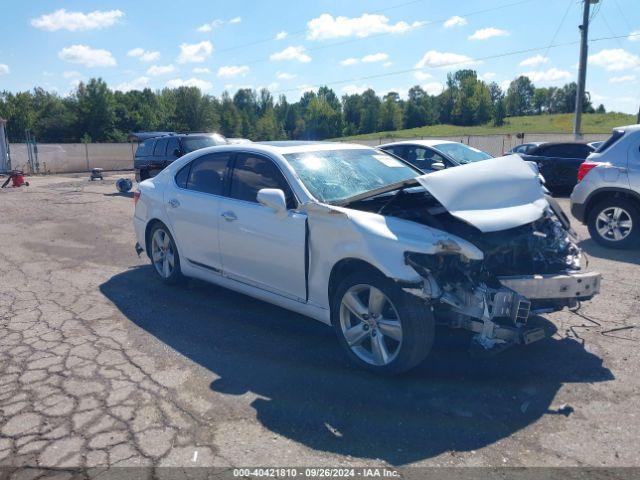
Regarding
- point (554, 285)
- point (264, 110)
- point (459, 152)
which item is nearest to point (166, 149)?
point (459, 152)

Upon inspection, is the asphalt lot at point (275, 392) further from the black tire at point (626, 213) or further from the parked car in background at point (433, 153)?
the parked car in background at point (433, 153)

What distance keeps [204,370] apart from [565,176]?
42.4ft

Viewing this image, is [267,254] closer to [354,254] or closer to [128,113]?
[354,254]

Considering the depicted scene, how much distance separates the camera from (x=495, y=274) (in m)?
3.92

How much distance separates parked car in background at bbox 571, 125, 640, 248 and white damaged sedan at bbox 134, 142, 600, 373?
371cm

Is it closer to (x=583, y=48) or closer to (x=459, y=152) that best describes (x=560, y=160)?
(x=459, y=152)

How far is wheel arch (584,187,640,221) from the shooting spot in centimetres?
768

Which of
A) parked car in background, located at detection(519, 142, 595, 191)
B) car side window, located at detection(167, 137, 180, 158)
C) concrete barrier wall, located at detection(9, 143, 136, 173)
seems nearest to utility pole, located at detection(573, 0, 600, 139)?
parked car in background, located at detection(519, 142, 595, 191)

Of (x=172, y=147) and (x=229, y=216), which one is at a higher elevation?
(x=172, y=147)

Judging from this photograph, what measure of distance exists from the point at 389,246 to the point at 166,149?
1357cm

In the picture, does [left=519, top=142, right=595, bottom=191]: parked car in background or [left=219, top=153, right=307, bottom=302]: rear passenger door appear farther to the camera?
[left=519, top=142, right=595, bottom=191]: parked car in background

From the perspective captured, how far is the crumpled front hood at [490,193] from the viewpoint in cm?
389

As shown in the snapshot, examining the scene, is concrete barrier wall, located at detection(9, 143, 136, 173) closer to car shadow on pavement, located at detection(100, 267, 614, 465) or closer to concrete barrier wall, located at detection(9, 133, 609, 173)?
concrete barrier wall, located at detection(9, 133, 609, 173)

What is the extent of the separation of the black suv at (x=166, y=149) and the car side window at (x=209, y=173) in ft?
32.6
